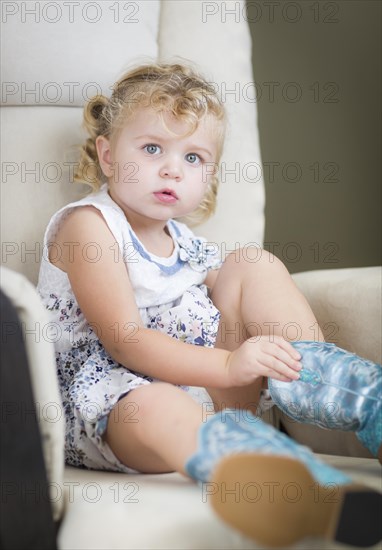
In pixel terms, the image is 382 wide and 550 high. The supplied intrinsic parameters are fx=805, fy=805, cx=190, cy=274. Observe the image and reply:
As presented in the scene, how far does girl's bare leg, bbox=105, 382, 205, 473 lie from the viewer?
83 centimetres

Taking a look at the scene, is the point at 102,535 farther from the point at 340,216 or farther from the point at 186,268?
the point at 340,216

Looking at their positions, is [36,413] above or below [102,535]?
above

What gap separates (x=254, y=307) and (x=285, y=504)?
499mm

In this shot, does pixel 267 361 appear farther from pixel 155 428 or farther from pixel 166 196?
pixel 166 196

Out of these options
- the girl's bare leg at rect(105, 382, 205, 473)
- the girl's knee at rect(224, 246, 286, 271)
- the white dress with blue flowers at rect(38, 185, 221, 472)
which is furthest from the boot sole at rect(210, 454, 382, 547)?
the girl's knee at rect(224, 246, 286, 271)

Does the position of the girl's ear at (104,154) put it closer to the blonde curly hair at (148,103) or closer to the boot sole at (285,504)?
the blonde curly hair at (148,103)

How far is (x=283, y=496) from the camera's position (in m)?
0.67

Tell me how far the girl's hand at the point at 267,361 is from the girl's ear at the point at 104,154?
41cm

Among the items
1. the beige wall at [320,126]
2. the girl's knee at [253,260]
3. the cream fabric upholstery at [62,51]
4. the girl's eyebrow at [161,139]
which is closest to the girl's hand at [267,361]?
the girl's knee at [253,260]

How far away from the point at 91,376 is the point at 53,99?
1.68 ft

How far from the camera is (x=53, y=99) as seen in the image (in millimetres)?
1344

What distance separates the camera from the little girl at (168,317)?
878 mm

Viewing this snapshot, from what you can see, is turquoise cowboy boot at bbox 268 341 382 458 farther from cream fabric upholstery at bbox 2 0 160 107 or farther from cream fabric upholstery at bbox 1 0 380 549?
cream fabric upholstery at bbox 2 0 160 107

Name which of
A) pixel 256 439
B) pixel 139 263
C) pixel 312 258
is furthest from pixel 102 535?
pixel 312 258
